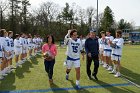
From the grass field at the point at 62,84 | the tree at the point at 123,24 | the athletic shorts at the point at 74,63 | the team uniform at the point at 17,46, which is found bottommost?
the grass field at the point at 62,84

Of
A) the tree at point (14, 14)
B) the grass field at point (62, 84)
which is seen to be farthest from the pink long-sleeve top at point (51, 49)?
the tree at point (14, 14)

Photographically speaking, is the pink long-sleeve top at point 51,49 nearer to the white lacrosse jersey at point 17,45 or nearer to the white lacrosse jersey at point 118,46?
the white lacrosse jersey at point 118,46

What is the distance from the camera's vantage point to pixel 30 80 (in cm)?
1277

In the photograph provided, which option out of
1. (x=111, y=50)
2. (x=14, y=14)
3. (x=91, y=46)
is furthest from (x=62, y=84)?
(x=14, y=14)

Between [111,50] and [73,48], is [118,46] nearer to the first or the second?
[111,50]

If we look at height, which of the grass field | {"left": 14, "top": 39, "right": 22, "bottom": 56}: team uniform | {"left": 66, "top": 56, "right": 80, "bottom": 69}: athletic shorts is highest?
{"left": 14, "top": 39, "right": 22, "bottom": 56}: team uniform

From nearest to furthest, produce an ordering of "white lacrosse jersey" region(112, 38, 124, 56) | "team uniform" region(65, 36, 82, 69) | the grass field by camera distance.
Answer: the grass field → "team uniform" region(65, 36, 82, 69) → "white lacrosse jersey" region(112, 38, 124, 56)

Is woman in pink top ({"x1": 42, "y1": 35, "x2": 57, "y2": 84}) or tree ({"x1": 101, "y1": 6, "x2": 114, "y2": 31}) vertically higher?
tree ({"x1": 101, "y1": 6, "x2": 114, "y2": 31})

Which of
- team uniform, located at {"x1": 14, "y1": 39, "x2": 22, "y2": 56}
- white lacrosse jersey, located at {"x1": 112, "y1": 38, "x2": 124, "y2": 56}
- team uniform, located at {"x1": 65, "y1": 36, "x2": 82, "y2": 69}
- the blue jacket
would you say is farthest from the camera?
team uniform, located at {"x1": 14, "y1": 39, "x2": 22, "y2": 56}

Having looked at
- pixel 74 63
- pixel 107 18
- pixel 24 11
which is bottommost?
pixel 74 63

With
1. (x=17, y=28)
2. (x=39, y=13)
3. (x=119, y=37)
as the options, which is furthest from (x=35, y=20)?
(x=119, y=37)

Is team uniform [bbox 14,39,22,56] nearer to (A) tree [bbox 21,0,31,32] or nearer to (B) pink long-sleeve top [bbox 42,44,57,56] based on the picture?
(B) pink long-sleeve top [bbox 42,44,57,56]

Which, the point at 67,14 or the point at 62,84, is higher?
the point at 67,14

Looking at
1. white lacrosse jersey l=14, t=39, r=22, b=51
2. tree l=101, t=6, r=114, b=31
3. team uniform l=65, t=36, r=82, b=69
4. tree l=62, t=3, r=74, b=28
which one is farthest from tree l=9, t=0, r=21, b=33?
team uniform l=65, t=36, r=82, b=69
